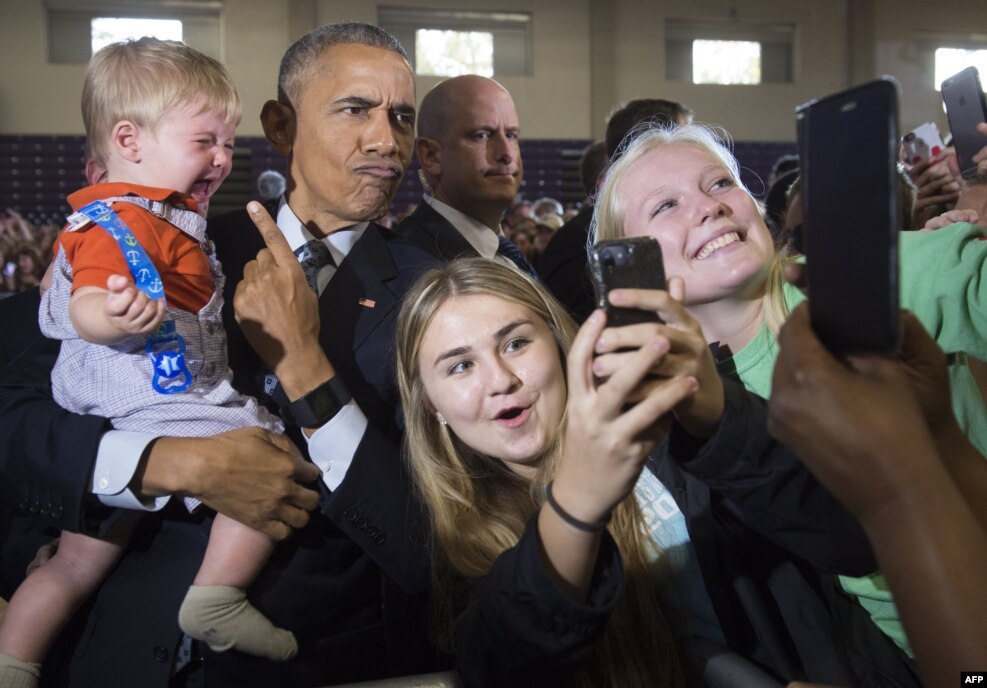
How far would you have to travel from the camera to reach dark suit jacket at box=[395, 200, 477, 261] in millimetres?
3336

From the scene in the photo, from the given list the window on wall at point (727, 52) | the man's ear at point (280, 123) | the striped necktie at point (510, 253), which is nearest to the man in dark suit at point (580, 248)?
the striped necktie at point (510, 253)

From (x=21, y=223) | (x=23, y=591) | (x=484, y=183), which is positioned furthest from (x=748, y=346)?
(x=21, y=223)

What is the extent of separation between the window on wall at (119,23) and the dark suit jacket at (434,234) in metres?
9.12

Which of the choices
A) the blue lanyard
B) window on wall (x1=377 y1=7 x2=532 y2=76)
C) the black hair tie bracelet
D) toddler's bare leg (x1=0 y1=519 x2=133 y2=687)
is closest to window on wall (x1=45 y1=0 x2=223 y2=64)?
window on wall (x1=377 y1=7 x2=532 y2=76)

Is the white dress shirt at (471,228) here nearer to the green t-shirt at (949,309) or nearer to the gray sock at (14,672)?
the green t-shirt at (949,309)

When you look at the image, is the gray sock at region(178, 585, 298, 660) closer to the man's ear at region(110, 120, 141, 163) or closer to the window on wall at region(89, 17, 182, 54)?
the man's ear at region(110, 120, 141, 163)

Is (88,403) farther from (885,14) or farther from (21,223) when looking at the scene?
(885,14)

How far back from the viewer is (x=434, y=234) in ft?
11.4

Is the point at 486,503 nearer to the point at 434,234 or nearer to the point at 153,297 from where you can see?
the point at 153,297

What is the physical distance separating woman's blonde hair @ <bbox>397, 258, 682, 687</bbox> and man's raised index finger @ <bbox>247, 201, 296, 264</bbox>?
29 cm

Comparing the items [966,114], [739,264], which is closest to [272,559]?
[739,264]

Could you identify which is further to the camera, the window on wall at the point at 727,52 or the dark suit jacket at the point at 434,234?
the window on wall at the point at 727,52

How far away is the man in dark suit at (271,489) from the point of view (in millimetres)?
1691

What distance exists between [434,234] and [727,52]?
35.6 ft
